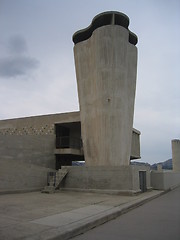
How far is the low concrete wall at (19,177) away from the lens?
15.8 metres

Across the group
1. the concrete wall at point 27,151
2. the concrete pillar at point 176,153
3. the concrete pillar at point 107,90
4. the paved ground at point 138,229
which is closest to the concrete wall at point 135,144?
the concrete wall at point 27,151

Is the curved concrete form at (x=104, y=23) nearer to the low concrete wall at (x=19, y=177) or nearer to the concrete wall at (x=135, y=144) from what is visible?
the low concrete wall at (x=19, y=177)

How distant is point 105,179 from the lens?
16516 mm

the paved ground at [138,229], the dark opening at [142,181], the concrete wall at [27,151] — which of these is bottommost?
the paved ground at [138,229]

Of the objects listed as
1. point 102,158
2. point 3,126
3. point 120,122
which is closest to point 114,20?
point 120,122

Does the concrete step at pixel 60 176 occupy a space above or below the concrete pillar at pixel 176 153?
below

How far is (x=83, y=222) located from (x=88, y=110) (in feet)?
43.6

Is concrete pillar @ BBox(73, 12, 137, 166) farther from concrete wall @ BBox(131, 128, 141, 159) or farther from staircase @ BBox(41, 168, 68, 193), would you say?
concrete wall @ BBox(131, 128, 141, 159)

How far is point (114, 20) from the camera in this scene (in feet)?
66.6

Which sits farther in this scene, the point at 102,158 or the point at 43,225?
the point at 102,158

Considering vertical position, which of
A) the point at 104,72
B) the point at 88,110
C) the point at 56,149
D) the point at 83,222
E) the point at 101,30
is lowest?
the point at 83,222

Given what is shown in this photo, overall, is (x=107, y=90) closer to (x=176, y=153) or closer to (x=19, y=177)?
(x=19, y=177)

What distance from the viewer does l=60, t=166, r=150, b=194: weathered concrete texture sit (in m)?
15.9

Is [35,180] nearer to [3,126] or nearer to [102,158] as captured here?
[102,158]
